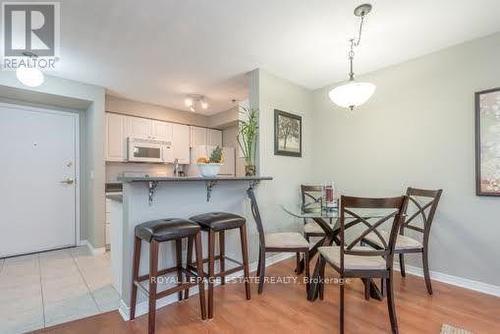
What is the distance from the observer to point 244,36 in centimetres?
222

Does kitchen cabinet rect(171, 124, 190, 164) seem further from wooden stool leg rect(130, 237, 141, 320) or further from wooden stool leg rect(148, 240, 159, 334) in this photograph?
wooden stool leg rect(148, 240, 159, 334)

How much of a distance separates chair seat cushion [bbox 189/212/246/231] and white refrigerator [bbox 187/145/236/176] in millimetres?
2499

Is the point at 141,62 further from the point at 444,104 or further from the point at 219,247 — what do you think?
the point at 444,104

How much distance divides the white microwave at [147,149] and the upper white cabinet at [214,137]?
0.93 m

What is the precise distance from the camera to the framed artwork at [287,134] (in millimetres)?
3076

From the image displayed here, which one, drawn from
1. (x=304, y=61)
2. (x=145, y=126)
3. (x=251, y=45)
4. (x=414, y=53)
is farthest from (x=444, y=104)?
(x=145, y=126)

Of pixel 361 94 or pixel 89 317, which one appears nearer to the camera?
pixel 89 317

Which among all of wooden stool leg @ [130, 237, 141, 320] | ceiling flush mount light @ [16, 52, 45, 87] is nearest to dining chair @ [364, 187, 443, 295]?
wooden stool leg @ [130, 237, 141, 320]

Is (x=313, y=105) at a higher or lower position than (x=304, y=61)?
lower

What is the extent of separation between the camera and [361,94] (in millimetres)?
2078

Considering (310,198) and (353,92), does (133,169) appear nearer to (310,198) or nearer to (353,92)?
(310,198)

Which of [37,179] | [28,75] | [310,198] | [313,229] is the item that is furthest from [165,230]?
[37,179]

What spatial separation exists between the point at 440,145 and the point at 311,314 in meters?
2.07

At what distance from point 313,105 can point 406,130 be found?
1322 millimetres
